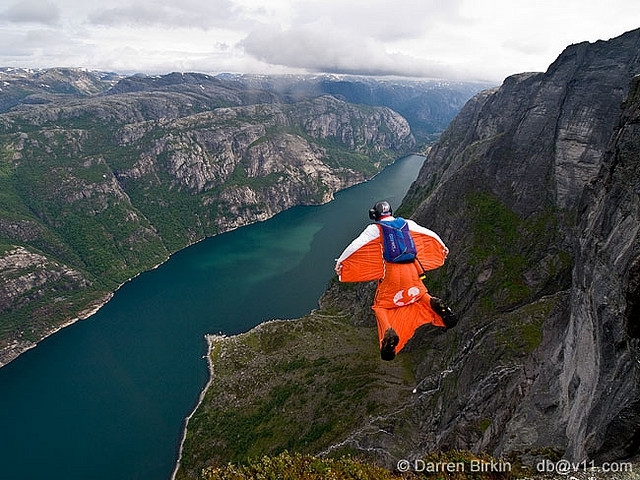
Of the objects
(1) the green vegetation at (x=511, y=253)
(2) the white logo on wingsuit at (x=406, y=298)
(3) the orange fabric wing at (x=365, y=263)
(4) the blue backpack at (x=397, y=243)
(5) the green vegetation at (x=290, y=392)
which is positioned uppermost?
(4) the blue backpack at (x=397, y=243)

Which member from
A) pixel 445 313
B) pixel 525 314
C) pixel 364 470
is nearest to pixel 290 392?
pixel 525 314

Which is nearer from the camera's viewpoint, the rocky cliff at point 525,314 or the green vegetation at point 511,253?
the rocky cliff at point 525,314

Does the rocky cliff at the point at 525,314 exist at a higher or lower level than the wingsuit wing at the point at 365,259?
lower

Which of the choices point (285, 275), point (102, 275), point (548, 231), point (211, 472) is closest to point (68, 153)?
point (102, 275)

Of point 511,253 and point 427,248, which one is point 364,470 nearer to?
point 427,248

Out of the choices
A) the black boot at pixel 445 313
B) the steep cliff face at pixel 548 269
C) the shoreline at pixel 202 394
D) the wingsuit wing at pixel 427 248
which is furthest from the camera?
the shoreline at pixel 202 394

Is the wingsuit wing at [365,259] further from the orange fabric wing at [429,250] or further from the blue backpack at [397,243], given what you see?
the orange fabric wing at [429,250]

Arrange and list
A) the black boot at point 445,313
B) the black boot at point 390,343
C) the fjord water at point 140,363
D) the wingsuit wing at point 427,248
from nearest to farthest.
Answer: the black boot at point 390,343, the black boot at point 445,313, the wingsuit wing at point 427,248, the fjord water at point 140,363

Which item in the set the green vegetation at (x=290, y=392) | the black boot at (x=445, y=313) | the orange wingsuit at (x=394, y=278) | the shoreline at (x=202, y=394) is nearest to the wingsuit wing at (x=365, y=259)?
the orange wingsuit at (x=394, y=278)
